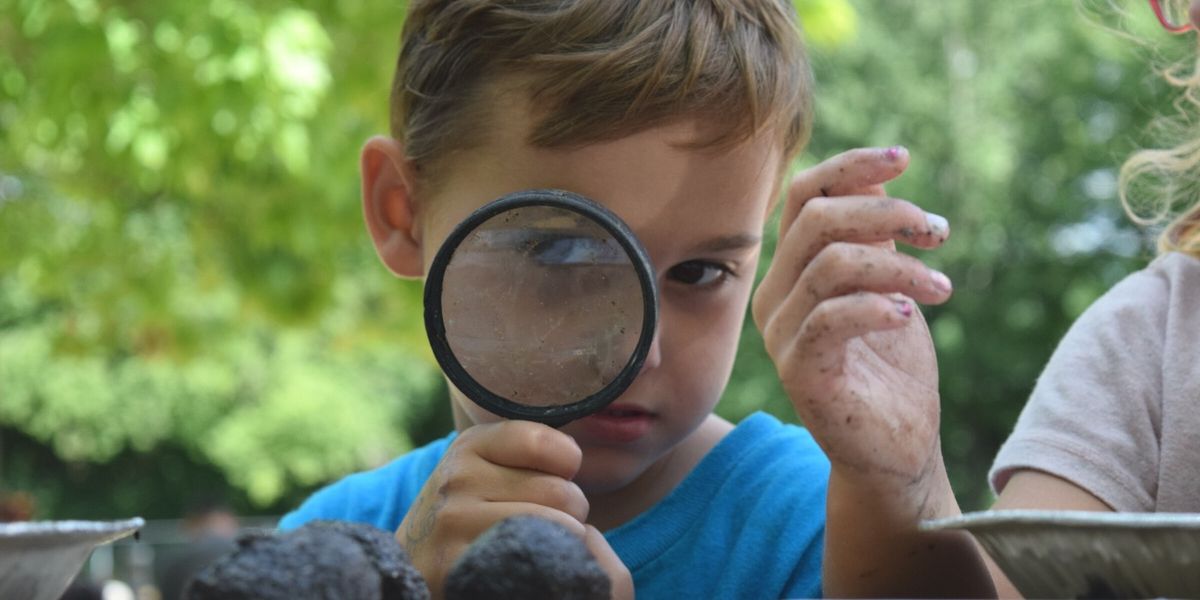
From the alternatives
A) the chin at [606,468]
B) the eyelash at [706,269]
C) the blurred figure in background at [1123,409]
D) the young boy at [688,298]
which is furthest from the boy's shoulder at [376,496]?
the blurred figure in background at [1123,409]

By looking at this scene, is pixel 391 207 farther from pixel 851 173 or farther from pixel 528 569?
pixel 528 569

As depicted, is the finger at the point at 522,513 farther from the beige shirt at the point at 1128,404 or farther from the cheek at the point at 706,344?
the beige shirt at the point at 1128,404

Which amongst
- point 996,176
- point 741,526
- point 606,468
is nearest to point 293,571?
point 606,468

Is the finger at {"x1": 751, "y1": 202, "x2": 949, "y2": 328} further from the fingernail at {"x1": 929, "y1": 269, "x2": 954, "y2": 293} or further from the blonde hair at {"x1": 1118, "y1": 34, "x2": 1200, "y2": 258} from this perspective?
the blonde hair at {"x1": 1118, "y1": 34, "x2": 1200, "y2": 258}

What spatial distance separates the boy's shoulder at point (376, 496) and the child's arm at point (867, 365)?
118 centimetres

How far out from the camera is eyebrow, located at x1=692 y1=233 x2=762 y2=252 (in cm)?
197

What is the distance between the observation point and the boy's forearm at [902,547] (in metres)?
→ 1.58

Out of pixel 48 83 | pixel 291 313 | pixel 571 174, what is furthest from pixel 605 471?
pixel 291 313

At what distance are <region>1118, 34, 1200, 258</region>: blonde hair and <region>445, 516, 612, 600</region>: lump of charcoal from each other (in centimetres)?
174

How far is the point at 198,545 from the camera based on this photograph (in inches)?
443

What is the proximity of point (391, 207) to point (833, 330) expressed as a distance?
118cm

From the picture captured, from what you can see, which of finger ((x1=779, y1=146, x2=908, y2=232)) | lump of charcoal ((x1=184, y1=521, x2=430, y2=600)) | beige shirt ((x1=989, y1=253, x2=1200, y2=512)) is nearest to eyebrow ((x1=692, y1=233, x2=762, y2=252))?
finger ((x1=779, y1=146, x2=908, y2=232))

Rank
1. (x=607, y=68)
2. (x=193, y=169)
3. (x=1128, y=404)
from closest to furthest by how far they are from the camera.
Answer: (x=607, y=68)
(x=1128, y=404)
(x=193, y=169)

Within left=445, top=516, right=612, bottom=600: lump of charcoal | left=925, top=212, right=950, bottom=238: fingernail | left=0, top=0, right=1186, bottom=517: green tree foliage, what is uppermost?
left=925, top=212, right=950, bottom=238: fingernail
